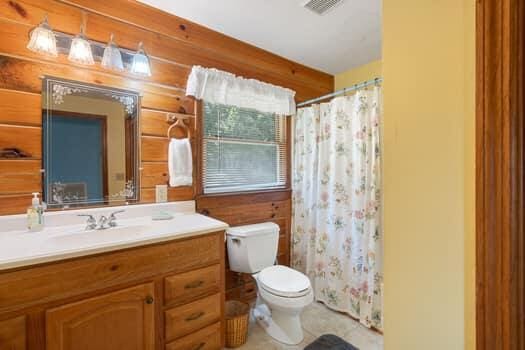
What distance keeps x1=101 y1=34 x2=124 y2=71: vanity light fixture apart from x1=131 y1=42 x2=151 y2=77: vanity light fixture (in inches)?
3.2

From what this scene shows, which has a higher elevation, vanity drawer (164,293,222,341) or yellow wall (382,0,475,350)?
yellow wall (382,0,475,350)

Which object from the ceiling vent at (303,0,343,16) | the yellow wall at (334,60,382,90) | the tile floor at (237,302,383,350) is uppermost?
the ceiling vent at (303,0,343,16)

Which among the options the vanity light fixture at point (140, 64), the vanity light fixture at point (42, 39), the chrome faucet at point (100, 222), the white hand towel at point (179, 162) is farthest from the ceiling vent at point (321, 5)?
the chrome faucet at point (100, 222)

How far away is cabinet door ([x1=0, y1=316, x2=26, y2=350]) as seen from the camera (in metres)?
1.02

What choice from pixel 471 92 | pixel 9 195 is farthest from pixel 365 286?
pixel 9 195

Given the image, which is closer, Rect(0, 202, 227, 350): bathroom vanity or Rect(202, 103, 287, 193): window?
Rect(0, 202, 227, 350): bathroom vanity

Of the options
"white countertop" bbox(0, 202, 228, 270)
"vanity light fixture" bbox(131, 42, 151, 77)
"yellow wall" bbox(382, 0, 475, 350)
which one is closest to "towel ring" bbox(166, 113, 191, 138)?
"vanity light fixture" bbox(131, 42, 151, 77)

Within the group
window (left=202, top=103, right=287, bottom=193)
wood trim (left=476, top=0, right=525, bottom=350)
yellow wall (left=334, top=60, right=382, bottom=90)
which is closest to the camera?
wood trim (left=476, top=0, right=525, bottom=350)

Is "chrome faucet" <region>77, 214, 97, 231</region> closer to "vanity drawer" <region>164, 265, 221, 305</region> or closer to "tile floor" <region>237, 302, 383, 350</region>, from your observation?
"vanity drawer" <region>164, 265, 221, 305</region>

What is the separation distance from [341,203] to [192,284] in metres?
1.39

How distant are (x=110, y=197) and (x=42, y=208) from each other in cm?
35

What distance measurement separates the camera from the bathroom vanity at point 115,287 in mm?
1065

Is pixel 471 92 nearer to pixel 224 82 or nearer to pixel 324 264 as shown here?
pixel 224 82

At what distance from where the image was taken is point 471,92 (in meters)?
0.55
